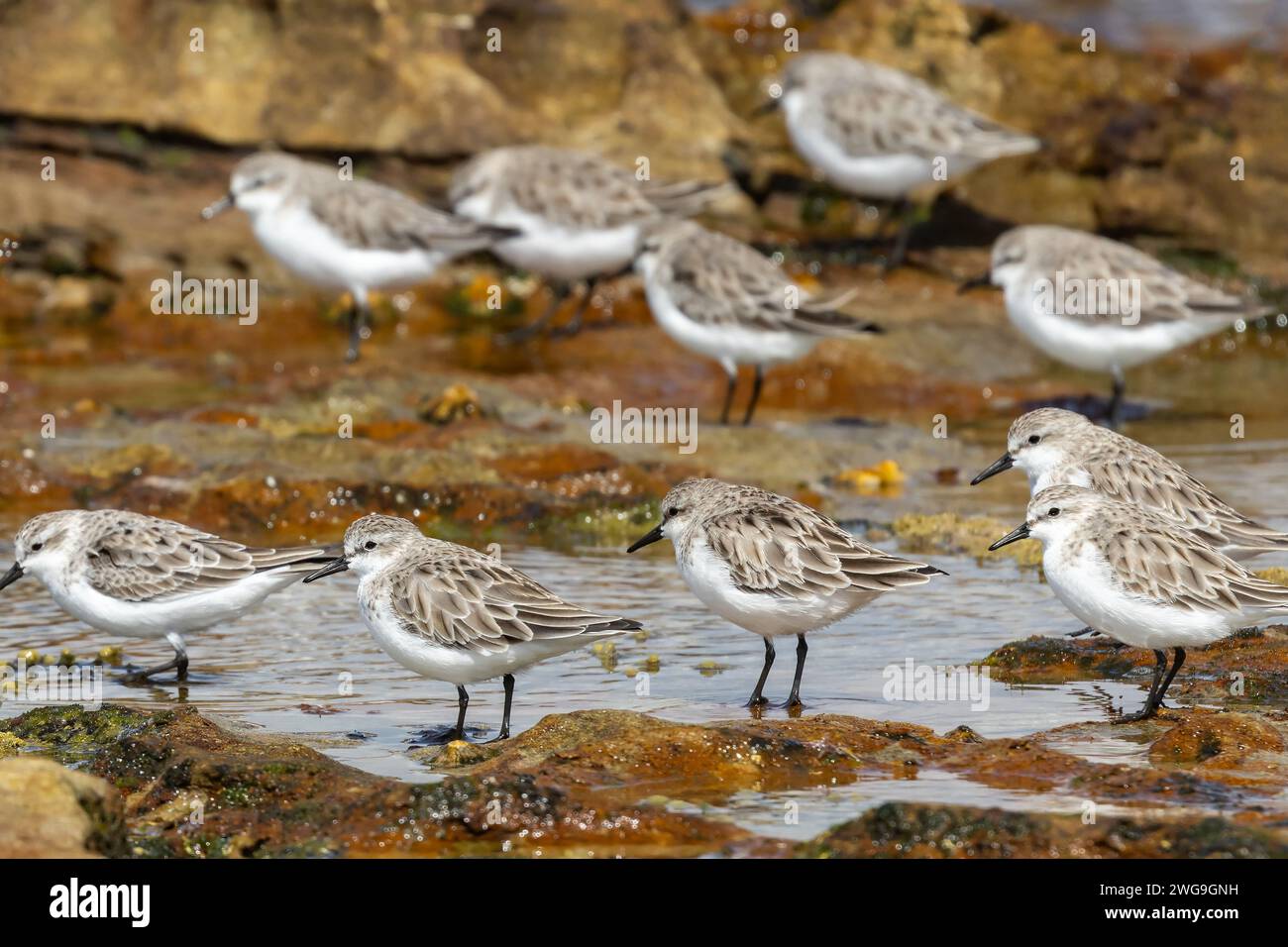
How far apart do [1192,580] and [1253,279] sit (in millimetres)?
12386

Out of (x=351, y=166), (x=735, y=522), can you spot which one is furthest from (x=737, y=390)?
(x=735, y=522)

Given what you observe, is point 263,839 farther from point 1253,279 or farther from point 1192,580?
point 1253,279

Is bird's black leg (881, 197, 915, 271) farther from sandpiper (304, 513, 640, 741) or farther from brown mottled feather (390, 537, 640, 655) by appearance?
brown mottled feather (390, 537, 640, 655)

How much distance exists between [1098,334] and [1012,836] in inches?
397

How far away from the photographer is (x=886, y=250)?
2094 centimetres


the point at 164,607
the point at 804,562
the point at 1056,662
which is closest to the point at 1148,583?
the point at 1056,662

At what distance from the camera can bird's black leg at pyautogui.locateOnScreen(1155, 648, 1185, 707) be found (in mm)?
9047

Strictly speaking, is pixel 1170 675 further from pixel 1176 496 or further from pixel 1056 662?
pixel 1176 496

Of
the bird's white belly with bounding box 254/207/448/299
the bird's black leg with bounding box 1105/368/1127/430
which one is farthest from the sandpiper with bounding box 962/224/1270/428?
the bird's white belly with bounding box 254/207/448/299

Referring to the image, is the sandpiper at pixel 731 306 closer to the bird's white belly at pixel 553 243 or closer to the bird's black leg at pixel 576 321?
the bird's white belly at pixel 553 243

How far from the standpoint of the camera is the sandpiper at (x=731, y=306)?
15.9m

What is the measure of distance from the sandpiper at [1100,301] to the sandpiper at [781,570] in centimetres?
705

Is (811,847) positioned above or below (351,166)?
below

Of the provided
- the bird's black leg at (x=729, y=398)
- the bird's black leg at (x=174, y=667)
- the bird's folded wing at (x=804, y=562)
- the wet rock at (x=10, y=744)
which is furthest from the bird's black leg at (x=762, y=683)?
the bird's black leg at (x=729, y=398)
